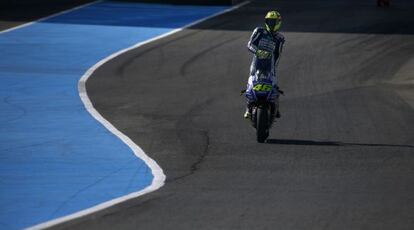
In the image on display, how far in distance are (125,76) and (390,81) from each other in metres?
6.16

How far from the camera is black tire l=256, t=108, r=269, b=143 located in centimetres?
1584

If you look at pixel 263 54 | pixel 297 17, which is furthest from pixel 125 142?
pixel 297 17

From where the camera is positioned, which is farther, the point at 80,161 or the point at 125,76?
the point at 125,76

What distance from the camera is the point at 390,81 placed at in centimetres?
2317

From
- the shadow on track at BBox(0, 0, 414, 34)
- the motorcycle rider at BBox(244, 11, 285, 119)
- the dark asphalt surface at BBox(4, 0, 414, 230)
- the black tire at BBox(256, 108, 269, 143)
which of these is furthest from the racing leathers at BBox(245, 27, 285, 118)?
the shadow on track at BBox(0, 0, 414, 34)

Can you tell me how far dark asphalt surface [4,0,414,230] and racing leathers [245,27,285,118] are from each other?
0.87 m

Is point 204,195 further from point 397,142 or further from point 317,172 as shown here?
point 397,142

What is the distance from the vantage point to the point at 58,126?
17609 millimetres

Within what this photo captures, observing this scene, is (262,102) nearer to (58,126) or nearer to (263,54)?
(263,54)

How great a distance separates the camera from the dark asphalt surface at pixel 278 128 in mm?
11586

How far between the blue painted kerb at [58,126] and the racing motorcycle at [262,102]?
7.02ft

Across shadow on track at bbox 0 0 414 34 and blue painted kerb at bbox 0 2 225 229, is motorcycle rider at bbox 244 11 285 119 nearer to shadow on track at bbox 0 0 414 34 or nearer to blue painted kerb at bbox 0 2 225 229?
blue painted kerb at bbox 0 2 225 229

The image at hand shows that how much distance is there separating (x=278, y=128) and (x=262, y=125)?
156cm

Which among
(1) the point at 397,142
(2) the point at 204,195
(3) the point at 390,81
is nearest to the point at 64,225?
(2) the point at 204,195
